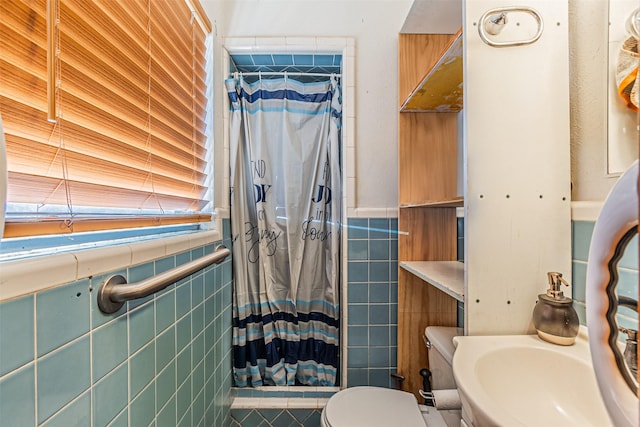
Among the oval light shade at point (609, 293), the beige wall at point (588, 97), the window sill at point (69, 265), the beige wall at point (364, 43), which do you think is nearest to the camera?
the oval light shade at point (609, 293)

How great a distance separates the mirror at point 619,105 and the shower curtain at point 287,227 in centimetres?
109

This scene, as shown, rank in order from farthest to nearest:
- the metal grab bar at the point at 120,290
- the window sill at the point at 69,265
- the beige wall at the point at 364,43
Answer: the beige wall at the point at 364,43 < the metal grab bar at the point at 120,290 < the window sill at the point at 69,265

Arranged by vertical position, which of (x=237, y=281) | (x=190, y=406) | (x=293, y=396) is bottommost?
(x=293, y=396)

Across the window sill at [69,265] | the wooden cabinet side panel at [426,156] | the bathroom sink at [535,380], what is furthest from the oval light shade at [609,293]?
the wooden cabinet side panel at [426,156]

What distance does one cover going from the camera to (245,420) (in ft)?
5.16

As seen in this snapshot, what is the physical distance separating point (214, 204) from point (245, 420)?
1.13 m

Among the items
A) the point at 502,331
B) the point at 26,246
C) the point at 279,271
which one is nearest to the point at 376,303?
the point at 279,271

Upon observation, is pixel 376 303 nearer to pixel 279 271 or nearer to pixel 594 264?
pixel 279 271

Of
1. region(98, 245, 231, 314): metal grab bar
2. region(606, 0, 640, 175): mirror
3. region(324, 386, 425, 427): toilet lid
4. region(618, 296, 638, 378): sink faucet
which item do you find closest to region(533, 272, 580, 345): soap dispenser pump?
region(606, 0, 640, 175): mirror

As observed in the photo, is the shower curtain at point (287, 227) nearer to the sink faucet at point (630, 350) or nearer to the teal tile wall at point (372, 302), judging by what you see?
the teal tile wall at point (372, 302)

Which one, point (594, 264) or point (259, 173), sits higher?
point (259, 173)

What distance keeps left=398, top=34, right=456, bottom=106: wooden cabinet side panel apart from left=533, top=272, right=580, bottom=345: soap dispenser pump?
3.35 ft

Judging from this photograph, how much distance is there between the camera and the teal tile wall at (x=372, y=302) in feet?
5.18

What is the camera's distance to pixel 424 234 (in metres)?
1.49
